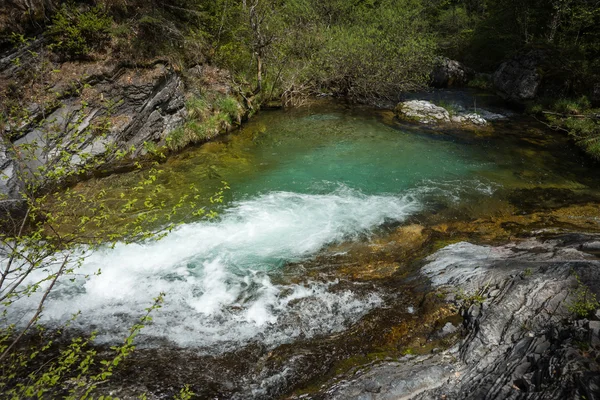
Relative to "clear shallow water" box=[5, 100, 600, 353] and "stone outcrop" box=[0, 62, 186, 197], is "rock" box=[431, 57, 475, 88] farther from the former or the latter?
"stone outcrop" box=[0, 62, 186, 197]

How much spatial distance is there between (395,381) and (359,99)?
690 inches

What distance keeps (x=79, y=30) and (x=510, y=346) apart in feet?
41.4

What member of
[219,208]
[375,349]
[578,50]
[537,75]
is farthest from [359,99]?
[375,349]

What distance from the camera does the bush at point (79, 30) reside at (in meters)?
9.67

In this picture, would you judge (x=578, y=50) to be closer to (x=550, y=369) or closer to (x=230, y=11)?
(x=230, y=11)

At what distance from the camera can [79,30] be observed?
394 inches

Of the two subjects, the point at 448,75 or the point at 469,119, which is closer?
the point at 469,119

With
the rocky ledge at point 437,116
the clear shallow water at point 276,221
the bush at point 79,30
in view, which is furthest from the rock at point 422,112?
the bush at point 79,30

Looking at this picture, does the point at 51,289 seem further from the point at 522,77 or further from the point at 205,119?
the point at 522,77

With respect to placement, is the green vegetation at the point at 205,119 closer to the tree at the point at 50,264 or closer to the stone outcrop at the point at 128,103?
the stone outcrop at the point at 128,103

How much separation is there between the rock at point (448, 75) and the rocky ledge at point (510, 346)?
22060mm

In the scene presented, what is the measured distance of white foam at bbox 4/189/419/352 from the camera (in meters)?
5.09

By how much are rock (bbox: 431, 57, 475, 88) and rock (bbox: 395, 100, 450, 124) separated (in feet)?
28.8

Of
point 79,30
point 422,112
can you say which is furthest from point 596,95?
point 79,30
